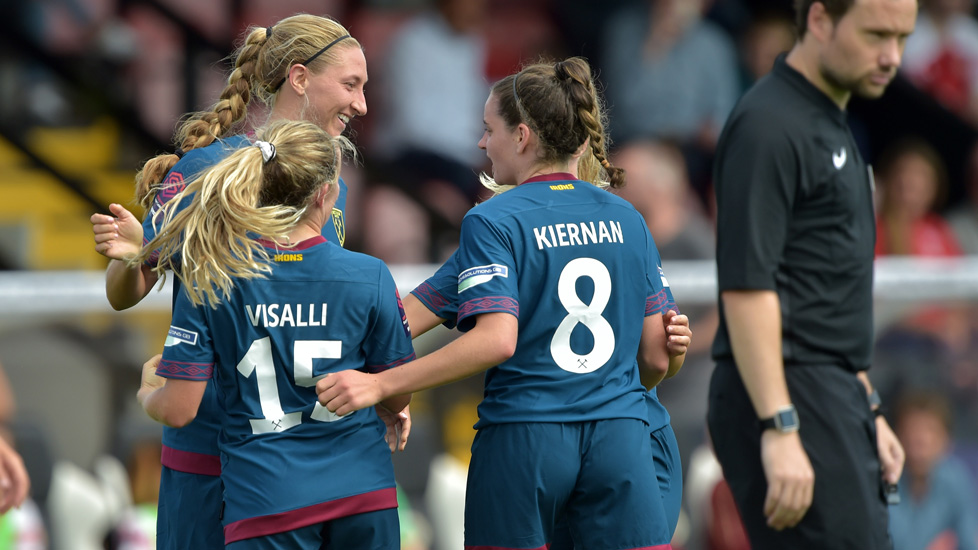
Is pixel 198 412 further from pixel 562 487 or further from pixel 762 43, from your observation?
pixel 762 43

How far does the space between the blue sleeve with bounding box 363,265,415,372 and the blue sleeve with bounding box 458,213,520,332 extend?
159mm

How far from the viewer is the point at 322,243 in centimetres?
291

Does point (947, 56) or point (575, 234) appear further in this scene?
point (947, 56)

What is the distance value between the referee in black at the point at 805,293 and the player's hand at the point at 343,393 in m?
0.88

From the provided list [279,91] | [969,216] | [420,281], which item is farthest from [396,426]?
[969,216]

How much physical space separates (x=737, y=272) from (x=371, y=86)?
612cm

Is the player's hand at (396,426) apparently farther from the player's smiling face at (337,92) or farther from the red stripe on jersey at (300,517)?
the player's smiling face at (337,92)

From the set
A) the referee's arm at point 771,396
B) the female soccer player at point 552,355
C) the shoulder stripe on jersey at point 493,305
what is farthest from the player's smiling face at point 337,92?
the referee's arm at point 771,396

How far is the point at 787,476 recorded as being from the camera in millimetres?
2840

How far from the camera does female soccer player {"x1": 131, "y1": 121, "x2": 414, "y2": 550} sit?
283 cm

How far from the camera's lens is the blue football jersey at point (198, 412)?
3.11 metres

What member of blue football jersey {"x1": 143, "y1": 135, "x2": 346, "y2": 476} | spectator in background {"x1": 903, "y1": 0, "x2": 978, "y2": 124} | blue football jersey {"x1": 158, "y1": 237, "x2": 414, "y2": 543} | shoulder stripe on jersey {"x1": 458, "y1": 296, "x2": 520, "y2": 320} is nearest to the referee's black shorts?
shoulder stripe on jersey {"x1": 458, "y1": 296, "x2": 520, "y2": 320}

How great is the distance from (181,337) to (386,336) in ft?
1.57

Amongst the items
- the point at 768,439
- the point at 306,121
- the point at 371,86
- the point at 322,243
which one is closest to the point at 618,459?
the point at 768,439
